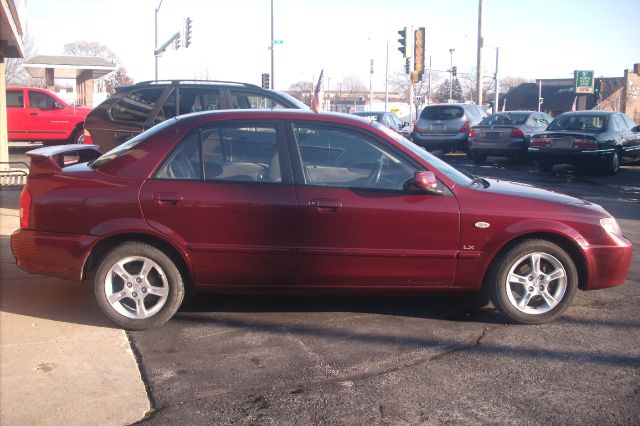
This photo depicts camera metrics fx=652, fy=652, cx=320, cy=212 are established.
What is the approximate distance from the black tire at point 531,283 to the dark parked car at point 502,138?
1285cm

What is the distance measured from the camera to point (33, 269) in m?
4.98

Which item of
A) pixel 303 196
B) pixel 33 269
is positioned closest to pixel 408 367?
pixel 303 196

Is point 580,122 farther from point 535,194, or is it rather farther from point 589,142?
point 535,194

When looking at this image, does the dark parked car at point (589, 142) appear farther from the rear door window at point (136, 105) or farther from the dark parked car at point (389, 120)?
the rear door window at point (136, 105)

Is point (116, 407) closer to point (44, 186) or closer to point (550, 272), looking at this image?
point (44, 186)

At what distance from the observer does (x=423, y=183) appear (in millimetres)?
4789

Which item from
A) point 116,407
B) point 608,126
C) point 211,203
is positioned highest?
point 608,126

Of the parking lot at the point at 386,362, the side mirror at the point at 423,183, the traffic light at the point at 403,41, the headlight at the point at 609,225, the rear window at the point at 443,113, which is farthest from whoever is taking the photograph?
the traffic light at the point at 403,41

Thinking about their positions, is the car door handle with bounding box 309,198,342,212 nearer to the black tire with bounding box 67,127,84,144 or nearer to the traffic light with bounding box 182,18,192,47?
the black tire with bounding box 67,127,84,144

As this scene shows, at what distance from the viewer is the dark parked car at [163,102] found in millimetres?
9258

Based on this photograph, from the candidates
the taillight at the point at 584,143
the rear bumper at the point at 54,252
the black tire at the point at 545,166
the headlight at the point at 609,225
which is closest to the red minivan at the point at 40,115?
the black tire at the point at 545,166

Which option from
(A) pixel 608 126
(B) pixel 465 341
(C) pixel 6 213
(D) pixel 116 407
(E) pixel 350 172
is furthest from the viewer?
(A) pixel 608 126

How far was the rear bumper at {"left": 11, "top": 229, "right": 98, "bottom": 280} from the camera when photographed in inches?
191

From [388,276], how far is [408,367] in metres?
0.88
